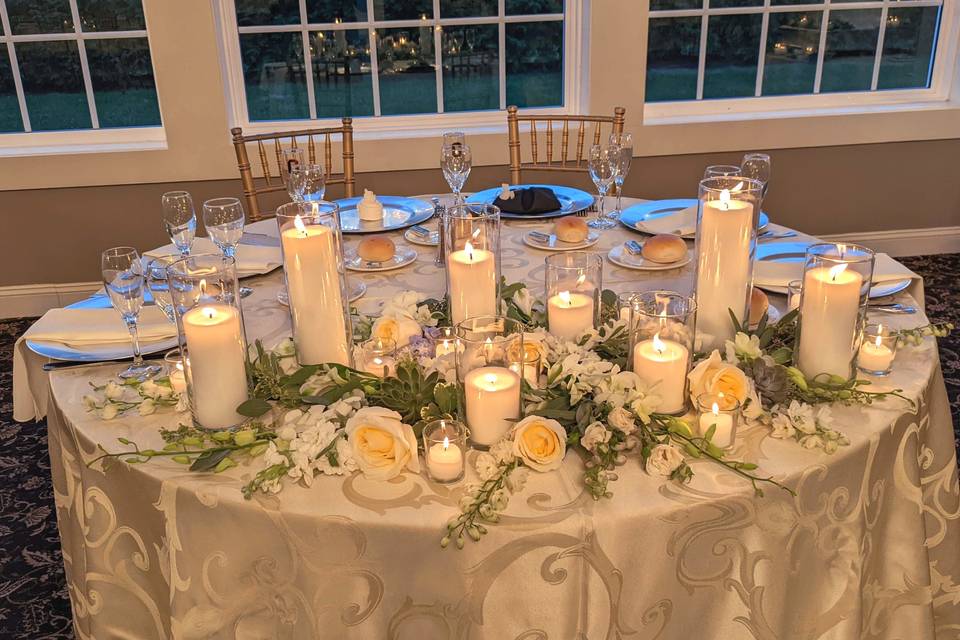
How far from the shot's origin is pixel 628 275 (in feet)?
5.22

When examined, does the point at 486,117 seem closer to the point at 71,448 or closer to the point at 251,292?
the point at 251,292

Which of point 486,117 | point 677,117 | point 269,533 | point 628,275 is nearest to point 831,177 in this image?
point 677,117

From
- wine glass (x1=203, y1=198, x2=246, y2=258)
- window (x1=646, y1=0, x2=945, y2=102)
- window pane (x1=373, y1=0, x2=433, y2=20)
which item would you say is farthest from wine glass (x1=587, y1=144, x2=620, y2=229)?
window (x1=646, y1=0, x2=945, y2=102)

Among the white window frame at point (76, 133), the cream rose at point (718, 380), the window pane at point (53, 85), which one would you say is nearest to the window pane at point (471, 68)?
the white window frame at point (76, 133)

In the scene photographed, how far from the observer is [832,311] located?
1051 millimetres

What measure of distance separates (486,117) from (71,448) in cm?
263

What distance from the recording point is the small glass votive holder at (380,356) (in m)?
1.12

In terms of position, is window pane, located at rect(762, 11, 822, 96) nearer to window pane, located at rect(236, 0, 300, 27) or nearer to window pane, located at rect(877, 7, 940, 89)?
window pane, located at rect(877, 7, 940, 89)

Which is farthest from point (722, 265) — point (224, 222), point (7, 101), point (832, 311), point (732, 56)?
point (7, 101)

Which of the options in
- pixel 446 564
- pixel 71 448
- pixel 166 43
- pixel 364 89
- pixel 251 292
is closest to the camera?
pixel 446 564

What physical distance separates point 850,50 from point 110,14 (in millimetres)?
3211

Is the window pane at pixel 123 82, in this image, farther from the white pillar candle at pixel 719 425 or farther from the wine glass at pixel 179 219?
the white pillar candle at pixel 719 425

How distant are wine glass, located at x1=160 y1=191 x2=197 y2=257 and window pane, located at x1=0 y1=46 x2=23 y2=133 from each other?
2.14 metres

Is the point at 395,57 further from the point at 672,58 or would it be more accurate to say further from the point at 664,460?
the point at 664,460
